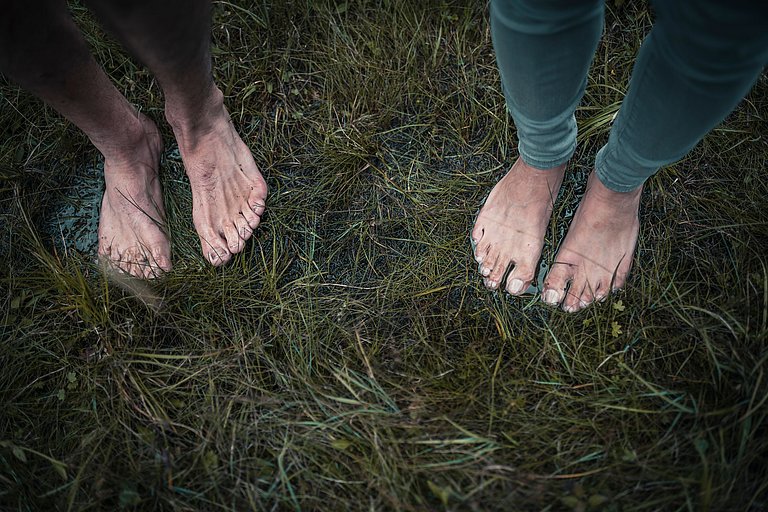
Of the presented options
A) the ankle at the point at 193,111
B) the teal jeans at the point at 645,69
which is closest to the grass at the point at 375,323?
the ankle at the point at 193,111

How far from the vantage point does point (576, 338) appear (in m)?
1.62

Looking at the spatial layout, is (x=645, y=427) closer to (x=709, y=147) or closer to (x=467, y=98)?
(x=709, y=147)

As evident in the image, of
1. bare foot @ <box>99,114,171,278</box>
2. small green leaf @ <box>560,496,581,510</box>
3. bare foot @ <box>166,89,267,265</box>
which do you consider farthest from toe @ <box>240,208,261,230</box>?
small green leaf @ <box>560,496,581,510</box>

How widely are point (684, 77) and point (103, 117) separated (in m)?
1.48

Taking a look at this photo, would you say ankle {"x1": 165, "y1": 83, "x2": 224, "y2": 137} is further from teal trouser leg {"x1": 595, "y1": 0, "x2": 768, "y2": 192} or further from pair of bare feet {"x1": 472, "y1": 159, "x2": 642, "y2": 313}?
teal trouser leg {"x1": 595, "y1": 0, "x2": 768, "y2": 192}

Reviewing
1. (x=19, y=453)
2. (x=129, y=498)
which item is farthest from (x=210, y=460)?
(x=19, y=453)

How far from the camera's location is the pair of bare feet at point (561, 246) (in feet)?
5.29

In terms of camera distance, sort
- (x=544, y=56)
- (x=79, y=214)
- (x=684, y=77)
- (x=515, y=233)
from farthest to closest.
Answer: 1. (x=79, y=214)
2. (x=515, y=233)
3. (x=544, y=56)
4. (x=684, y=77)

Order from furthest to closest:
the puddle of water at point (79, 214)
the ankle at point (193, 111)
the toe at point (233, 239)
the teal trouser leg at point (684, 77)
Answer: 1. the puddle of water at point (79, 214)
2. the toe at point (233, 239)
3. the ankle at point (193, 111)
4. the teal trouser leg at point (684, 77)

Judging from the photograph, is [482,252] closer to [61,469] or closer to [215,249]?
[215,249]

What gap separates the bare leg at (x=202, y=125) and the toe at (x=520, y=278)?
32.6 inches

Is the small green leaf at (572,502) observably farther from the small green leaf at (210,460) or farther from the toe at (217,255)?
the toe at (217,255)

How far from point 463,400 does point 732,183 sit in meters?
1.13

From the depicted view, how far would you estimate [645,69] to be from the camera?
1.16 m
